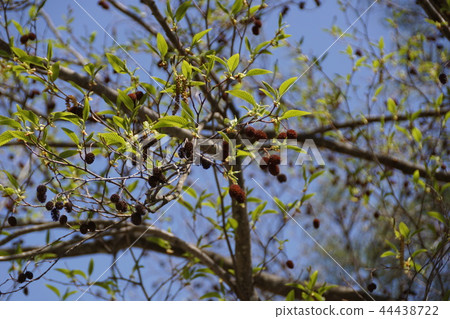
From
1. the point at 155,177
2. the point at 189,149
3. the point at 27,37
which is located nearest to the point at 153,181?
the point at 155,177

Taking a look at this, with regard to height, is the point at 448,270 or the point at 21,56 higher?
the point at 21,56

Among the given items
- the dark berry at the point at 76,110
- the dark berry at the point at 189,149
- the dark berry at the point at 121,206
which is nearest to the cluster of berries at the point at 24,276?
the dark berry at the point at 121,206

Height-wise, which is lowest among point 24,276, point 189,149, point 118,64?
point 24,276

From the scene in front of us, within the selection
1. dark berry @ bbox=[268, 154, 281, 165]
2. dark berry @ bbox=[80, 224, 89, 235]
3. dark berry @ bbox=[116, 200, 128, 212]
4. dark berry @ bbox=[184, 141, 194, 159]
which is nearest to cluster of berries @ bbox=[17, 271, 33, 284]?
dark berry @ bbox=[80, 224, 89, 235]

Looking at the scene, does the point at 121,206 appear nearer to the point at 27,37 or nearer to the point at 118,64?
the point at 118,64

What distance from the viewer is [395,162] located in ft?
8.70

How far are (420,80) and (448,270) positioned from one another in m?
1.17

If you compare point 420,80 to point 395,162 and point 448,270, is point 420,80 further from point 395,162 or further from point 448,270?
point 448,270

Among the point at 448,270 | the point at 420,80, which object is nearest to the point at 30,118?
the point at 448,270

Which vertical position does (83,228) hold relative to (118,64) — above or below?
below

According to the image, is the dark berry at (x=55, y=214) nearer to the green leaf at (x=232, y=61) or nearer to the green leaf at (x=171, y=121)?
the green leaf at (x=171, y=121)

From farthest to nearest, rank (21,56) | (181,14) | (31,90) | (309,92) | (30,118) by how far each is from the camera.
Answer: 1. (309,92)
2. (31,90)
3. (181,14)
4. (21,56)
5. (30,118)

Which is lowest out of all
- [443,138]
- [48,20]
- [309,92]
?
[443,138]

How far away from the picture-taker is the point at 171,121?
4.22 ft
